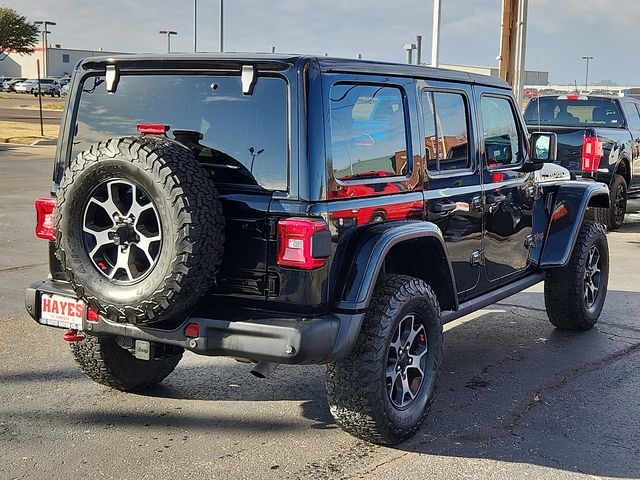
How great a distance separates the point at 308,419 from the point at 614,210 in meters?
8.40

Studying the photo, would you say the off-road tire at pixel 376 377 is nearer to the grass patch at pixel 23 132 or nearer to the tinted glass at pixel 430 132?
the tinted glass at pixel 430 132

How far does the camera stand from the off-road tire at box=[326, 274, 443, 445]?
3.84 meters

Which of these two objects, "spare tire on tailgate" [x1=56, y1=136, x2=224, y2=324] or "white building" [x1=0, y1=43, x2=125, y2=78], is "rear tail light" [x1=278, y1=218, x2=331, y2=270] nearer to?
"spare tire on tailgate" [x1=56, y1=136, x2=224, y2=324]

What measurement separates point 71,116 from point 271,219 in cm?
139

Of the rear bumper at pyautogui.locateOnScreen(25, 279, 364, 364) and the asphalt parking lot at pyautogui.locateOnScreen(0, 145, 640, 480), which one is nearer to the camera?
the rear bumper at pyautogui.locateOnScreen(25, 279, 364, 364)

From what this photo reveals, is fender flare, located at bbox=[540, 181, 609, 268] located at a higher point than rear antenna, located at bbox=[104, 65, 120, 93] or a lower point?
lower

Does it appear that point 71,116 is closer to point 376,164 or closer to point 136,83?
point 136,83

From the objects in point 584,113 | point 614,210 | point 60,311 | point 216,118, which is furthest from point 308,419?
point 584,113

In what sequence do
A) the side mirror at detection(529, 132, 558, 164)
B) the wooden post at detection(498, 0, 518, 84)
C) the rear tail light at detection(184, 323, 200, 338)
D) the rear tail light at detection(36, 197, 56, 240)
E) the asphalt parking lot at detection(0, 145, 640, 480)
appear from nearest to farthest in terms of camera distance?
the rear tail light at detection(184, 323, 200, 338)
the asphalt parking lot at detection(0, 145, 640, 480)
the rear tail light at detection(36, 197, 56, 240)
the side mirror at detection(529, 132, 558, 164)
the wooden post at detection(498, 0, 518, 84)

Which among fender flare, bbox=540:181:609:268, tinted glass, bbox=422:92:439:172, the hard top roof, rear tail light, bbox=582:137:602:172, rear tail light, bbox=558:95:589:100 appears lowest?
fender flare, bbox=540:181:609:268

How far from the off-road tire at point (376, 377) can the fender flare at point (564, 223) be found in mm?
2060

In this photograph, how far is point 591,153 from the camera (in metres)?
10.8

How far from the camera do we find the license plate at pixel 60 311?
398 cm

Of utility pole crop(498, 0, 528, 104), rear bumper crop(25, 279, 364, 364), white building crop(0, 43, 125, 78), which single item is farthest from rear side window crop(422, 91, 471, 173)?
white building crop(0, 43, 125, 78)
